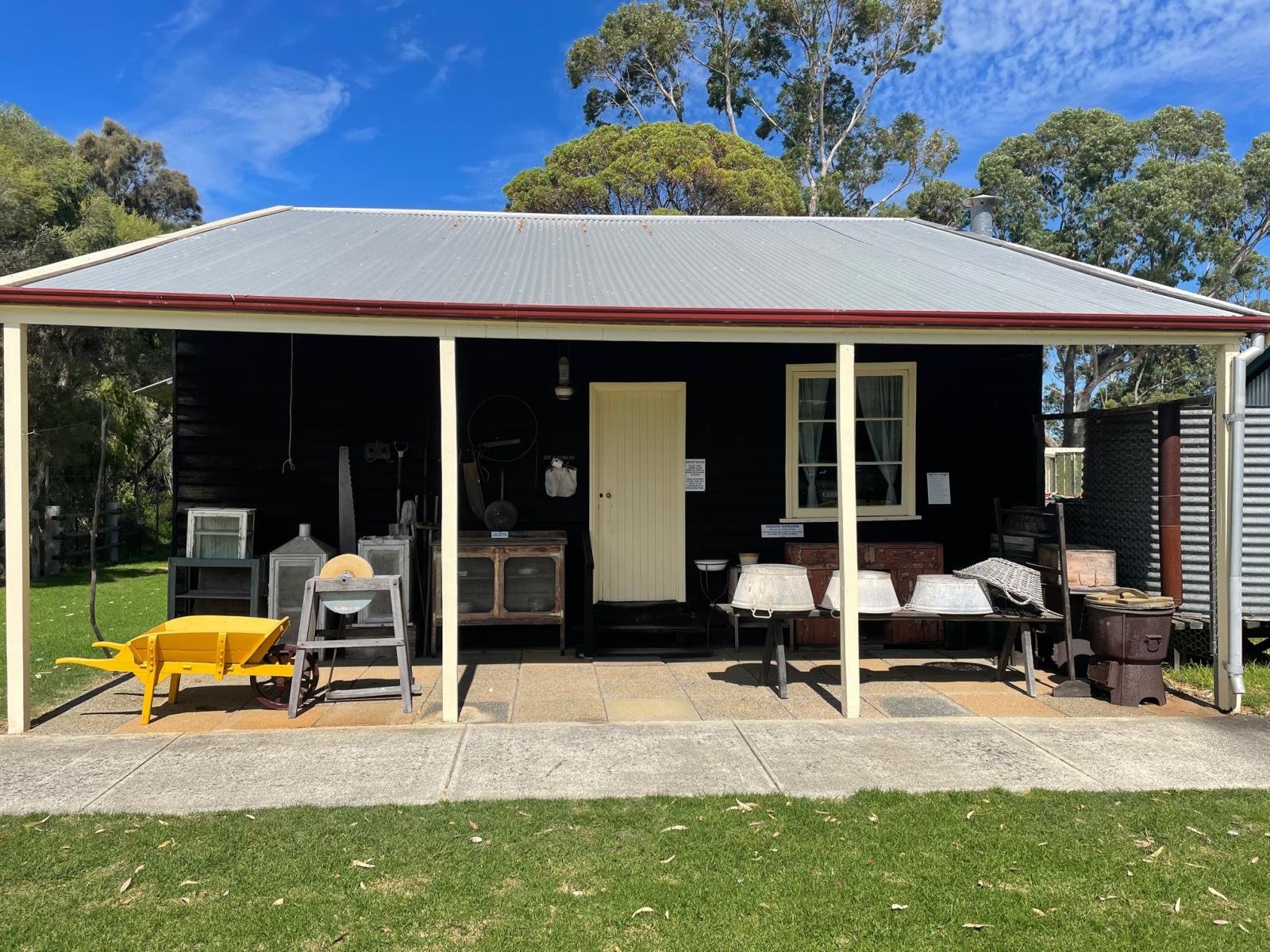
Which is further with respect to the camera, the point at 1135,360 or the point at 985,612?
the point at 1135,360

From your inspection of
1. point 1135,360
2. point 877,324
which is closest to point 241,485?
point 877,324

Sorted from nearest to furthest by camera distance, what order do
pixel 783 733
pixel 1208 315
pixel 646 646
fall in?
1. pixel 783 733
2. pixel 1208 315
3. pixel 646 646

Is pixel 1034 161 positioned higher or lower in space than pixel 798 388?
higher

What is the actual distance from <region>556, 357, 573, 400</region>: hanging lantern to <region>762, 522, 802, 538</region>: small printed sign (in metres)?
2.12

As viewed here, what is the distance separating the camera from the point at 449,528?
16.3 ft

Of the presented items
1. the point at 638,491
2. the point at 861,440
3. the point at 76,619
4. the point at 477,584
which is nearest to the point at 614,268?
the point at 638,491

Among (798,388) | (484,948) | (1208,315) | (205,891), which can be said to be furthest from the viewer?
(798,388)

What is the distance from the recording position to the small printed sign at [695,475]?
7520 millimetres

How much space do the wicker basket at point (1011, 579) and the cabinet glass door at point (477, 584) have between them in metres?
3.42

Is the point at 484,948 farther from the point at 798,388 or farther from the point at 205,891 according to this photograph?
the point at 798,388

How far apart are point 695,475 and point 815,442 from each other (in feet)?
3.73

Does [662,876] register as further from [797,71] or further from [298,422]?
[797,71]

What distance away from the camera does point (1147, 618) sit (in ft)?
17.0

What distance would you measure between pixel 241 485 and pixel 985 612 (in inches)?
234
